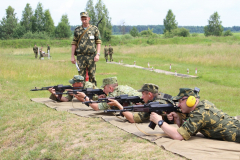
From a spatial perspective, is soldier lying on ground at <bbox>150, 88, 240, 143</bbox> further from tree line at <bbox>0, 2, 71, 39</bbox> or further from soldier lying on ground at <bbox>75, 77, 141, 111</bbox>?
tree line at <bbox>0, 2, 71, 39</bbox>

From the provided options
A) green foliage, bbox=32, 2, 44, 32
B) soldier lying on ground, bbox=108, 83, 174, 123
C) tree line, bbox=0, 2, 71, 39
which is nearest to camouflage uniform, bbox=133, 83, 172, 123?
soldier lying on ground, bbox=108, 83, 174, 123

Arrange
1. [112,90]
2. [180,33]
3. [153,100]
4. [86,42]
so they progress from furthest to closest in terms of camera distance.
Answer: [180,33]
[86,42]
[112,90]
[153,100]

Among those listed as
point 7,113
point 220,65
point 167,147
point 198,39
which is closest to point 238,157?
point 167,147

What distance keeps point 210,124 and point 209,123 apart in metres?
0.04

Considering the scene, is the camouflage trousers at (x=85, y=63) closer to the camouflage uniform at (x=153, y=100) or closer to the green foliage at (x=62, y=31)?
the camouflage uniform at (x=153, y=100)

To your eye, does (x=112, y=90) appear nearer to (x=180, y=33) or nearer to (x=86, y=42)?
(x=86, y=42)

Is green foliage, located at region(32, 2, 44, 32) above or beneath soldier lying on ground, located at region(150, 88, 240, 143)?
above

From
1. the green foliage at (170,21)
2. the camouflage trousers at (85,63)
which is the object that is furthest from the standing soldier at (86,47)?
the green foliage at (170,21)

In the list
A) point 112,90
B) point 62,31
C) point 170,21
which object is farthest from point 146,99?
point 170,21

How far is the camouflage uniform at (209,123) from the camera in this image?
13.4ft

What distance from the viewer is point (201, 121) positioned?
408 centimetres

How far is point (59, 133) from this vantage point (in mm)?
5629

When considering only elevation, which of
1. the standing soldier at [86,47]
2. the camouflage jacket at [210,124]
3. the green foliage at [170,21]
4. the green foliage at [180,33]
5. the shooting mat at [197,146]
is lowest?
the shooting mat at [197,146]

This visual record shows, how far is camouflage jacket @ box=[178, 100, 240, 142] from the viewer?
161 inches
